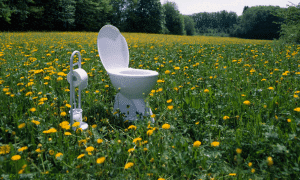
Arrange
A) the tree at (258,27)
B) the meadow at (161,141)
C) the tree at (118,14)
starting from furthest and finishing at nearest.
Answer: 1. the tree at (258,27)
2. the tree at (118,14)
3. the meadow at (161,141)

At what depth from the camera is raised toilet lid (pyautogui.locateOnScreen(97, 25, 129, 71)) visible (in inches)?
104

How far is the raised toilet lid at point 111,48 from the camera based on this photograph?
104 inches

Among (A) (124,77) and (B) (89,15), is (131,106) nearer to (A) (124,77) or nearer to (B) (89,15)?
(A) (124,77)

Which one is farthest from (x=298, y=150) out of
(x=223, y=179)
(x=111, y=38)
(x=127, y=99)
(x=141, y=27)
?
(x=141, y=27)

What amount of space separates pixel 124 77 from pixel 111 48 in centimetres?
71

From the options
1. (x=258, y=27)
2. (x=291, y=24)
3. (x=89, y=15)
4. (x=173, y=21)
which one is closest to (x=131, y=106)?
(x=291, y=24)

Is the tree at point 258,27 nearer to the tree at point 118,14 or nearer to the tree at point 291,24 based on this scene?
the tree at point 118,14

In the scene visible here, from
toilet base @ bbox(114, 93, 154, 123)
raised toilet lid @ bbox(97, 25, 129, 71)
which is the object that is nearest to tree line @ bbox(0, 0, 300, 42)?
raised toilet lid @ bbox(97, 25, 129, 71)

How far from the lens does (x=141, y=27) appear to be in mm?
35188

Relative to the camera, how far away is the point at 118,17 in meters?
35.5

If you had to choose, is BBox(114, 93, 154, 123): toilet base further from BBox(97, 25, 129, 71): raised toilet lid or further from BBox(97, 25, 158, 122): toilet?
BBox(97, 25, 129, 71): raised toilet lid

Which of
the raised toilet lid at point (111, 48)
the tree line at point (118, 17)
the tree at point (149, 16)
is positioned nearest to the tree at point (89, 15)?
the tree line at point (118, 17)

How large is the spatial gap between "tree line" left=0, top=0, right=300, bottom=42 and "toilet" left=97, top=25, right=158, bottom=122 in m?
8.30

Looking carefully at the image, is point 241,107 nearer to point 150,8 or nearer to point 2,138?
point 2,138
